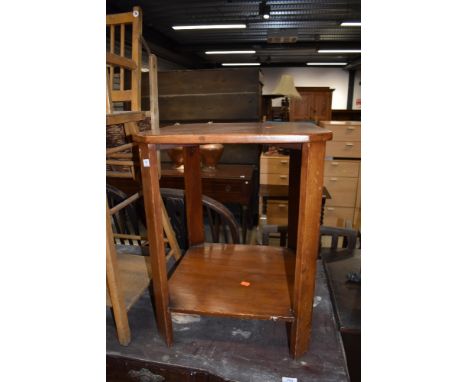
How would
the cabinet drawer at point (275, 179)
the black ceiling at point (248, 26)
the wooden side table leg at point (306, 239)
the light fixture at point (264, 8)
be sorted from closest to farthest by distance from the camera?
the wooden side table leg at point (306, 239) → the cabinet drawer at point (275, 179) → the light fixture at point (264, 8) → the black ceiling at point (248, 26)

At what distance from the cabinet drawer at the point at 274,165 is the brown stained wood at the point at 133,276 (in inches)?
81.1

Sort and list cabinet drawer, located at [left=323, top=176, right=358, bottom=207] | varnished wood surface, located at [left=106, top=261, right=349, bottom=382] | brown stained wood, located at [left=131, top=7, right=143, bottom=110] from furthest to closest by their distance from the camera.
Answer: cabinet drawer, located at [left=323, top=176, right=358, bottom=207] → brown stained wood, located at [left=131, top=7, right=143, bottom=110] → varnished wood surface, located at [left=106, top=261, right=349, bottom=382]

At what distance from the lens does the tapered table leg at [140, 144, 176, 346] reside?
2.41 feet

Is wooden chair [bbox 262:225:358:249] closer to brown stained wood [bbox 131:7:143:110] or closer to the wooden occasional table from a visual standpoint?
the wooden occasional table

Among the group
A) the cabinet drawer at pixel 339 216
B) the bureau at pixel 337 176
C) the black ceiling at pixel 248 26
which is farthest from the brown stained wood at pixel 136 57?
the black ceiling at pixel 248 26

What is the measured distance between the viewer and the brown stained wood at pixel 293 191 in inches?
38.8

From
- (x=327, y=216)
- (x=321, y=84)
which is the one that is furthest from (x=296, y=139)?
(x=321, y=84)

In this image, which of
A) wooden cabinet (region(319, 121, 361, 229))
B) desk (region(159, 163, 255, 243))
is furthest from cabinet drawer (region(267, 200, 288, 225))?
wooden cabinet (region(319, 121, 361, 229))

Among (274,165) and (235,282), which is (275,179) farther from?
(235,282)

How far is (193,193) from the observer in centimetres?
120

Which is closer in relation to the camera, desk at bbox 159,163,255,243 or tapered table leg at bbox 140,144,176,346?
tapered table leg at bbox 140,144,176,346

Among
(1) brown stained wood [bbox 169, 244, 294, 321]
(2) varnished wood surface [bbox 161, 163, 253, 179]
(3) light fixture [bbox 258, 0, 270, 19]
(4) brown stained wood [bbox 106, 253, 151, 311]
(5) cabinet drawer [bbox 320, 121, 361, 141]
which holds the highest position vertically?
(3) light fixture [bbox 258, 0, 270, 19]

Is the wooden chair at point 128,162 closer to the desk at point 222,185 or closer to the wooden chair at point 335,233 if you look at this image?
the wooden chair at point 335,233
